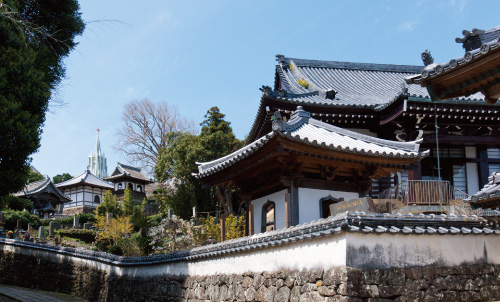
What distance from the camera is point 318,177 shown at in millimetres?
12062

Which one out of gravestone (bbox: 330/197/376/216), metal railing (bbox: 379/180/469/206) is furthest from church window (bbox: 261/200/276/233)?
gravestone (bbox: 330/197/376/216)

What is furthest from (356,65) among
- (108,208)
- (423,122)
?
(108,208)

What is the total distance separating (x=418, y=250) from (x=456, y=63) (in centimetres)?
259

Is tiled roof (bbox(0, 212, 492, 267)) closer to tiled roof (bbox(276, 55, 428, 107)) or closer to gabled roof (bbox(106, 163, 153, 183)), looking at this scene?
tiled roof (bbox(276, 55, 428, 107))

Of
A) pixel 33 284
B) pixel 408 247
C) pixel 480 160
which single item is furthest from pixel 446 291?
pixel 33 284

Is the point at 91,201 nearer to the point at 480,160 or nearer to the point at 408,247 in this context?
the point at 480,160

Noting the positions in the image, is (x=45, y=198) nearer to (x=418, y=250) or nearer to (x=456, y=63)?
(x=418, y=250)

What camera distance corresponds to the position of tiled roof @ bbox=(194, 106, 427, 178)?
10633mm

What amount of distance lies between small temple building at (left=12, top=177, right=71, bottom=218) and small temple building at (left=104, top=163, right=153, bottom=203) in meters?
5.22

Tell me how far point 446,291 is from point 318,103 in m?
10.3

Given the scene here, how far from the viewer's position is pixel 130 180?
5031cm

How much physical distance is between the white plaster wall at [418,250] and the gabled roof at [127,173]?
4455cm

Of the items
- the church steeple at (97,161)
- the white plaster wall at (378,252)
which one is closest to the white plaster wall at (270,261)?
the white plaster wall at (378,252)

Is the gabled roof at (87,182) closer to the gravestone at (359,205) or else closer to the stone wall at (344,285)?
the stone wall at (344,285)
